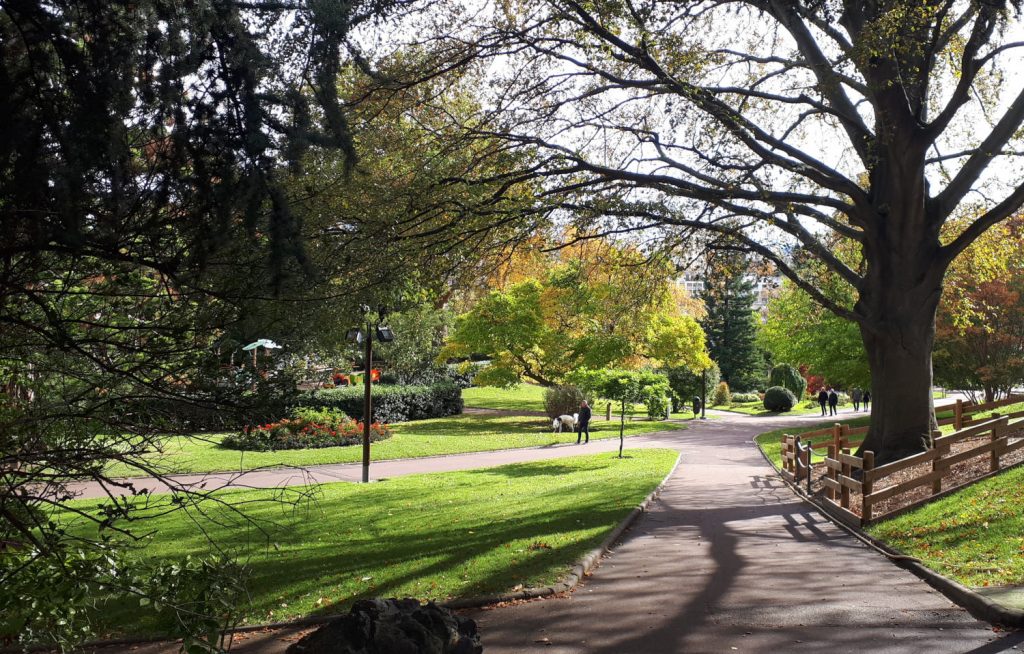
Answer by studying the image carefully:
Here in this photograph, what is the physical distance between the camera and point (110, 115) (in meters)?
3.73

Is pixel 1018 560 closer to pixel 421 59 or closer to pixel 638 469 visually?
pixel 421 59

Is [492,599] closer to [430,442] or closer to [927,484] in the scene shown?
[927,484]

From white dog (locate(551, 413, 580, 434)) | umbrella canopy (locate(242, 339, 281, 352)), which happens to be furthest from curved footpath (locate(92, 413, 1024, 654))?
white dog (locate(551, 413, 580, 434))

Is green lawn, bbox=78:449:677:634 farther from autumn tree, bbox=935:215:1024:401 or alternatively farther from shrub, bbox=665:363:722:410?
shrub, bbox=665:363:722:410

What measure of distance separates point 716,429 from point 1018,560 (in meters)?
29.8

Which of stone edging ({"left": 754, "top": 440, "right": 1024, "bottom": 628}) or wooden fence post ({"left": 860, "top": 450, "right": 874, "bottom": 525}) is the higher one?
wooden fence post ({"left": 860, "top": 450, "right": 874, "bottom": 525})

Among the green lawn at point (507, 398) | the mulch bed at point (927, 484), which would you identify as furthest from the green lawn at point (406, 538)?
the green lawn at point (507, 398)

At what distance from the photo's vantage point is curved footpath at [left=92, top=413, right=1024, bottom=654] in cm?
634

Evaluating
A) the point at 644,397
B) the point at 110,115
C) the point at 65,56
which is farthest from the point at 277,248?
the point at 644,397

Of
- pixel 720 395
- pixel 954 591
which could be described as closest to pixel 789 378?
pixel 720 395

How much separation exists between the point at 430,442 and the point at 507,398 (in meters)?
25.0

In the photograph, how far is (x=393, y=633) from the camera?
4.73 meters

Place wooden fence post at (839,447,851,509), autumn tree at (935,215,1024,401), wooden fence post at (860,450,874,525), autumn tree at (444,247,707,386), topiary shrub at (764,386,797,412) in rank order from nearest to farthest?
wooden fence post at (860,450,874,525) < wooden fence post at (839,447,851,509) < autumn tree at (935,215,1024,401) < autumn tree at (444,247,707,386) < topiary shrub at (764,386,797,412)

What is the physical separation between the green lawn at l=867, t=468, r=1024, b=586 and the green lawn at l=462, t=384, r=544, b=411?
3199 centimetres
